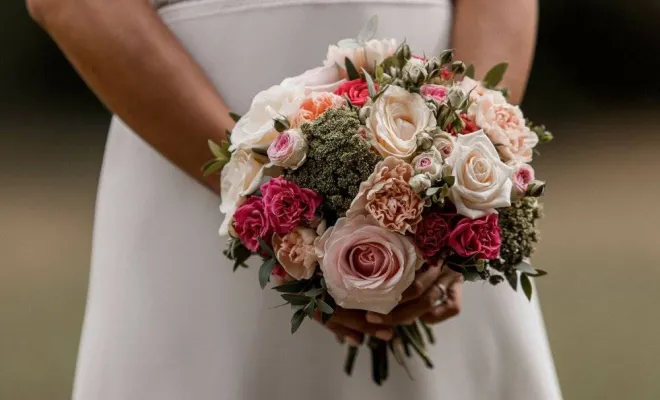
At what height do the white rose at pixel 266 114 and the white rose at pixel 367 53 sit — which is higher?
the white rose at pixel 367 53

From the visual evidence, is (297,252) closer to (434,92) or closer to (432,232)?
(432,232)

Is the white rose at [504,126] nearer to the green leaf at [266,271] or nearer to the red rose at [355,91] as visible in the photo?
the red rose at [355,91]

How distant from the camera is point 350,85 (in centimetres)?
119

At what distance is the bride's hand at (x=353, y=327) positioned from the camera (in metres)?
1.24

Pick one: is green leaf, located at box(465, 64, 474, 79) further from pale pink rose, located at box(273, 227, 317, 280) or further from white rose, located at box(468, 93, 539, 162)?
pale pink rose, located at box(273, 227, 317, 280)

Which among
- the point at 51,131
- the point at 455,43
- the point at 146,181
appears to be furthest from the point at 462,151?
the point at 51,131

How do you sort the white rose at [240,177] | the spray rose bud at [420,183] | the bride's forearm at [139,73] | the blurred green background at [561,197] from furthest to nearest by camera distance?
the blurred green background at [561,197], the bride's forearm at [139,73], the white rose at [240,177], the spray rose bud at [420,183]

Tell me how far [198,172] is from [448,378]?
1.59 feet

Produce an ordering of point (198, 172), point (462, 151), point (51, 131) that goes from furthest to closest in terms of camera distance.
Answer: point (51, 131) < point (198, 172) < point (462, 151)

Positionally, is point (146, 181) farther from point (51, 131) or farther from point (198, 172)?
point (51, 131)

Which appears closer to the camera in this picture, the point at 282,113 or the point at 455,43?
the point at 282,113

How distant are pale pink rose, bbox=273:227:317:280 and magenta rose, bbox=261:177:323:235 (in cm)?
1

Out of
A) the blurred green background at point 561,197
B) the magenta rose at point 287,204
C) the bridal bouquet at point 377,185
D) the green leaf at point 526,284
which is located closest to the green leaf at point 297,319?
the bridal bouquet at point 377,185

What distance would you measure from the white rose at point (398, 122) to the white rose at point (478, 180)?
0.17 ft
